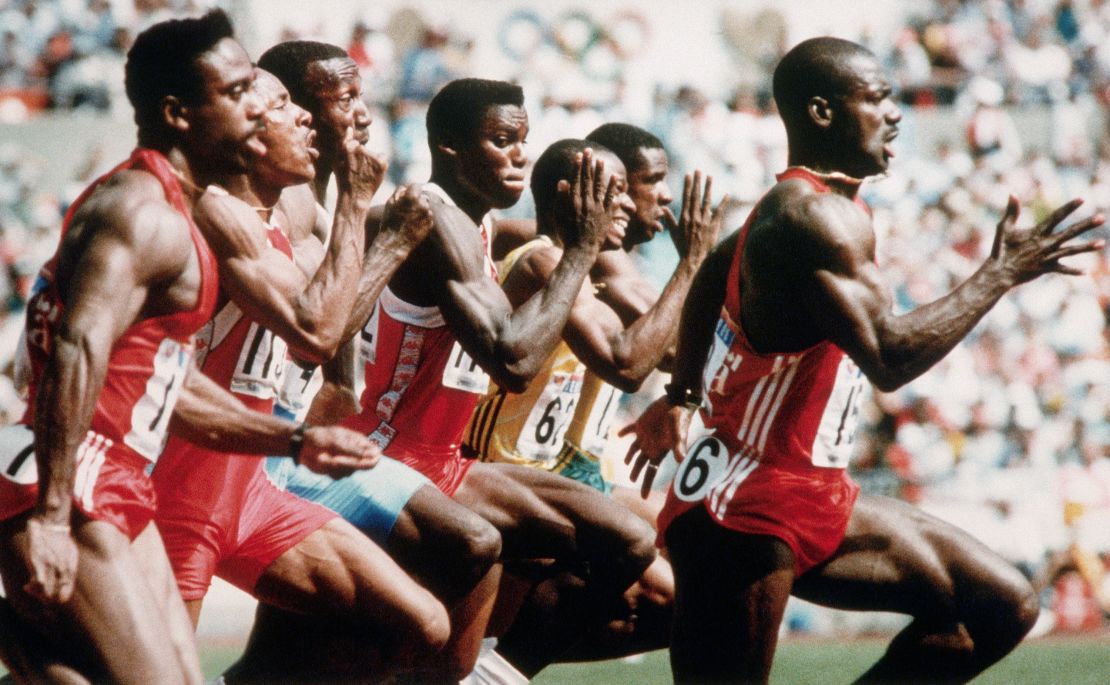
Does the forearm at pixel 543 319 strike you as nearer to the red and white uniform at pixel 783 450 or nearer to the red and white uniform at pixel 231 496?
the red and white uniform at pixel 783 450

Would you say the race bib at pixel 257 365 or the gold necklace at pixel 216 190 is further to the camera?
the race bib at pixel 257 365

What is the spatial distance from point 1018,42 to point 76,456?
58.6 ft

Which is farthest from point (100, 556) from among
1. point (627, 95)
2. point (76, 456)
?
point (627, 95)

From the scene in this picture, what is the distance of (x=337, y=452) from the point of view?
4746mm

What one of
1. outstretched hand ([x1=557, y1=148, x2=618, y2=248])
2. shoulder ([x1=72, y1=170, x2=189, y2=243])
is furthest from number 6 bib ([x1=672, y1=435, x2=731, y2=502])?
shoulder ([x1=72, y1=170, x2=189, y2=243])

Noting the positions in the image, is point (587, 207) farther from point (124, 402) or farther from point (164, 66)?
point (124, 402)

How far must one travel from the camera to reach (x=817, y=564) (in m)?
5.64

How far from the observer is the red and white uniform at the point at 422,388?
6.35 m

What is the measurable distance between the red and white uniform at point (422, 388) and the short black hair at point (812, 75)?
1.28 m

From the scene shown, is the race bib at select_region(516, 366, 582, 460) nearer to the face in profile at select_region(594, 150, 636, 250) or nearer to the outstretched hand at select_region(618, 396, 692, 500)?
the outstretched hand at select_region(618, 396, 692, 500)

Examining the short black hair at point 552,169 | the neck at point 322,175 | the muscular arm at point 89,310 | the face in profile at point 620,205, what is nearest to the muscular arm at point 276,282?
the muscular arm at point 89,310

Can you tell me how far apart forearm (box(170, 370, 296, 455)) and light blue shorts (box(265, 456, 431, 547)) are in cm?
93

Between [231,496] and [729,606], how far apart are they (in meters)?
1.64

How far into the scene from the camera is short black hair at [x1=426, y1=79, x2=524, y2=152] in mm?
6754
